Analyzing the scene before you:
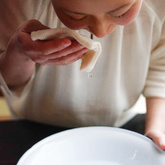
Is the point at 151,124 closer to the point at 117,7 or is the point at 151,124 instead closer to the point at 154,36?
the point at 154,36

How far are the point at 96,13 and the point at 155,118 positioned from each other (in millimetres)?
428

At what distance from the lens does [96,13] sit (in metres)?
0.43

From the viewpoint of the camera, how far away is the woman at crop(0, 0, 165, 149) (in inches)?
21.4

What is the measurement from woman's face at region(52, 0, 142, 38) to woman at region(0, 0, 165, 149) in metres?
0.06

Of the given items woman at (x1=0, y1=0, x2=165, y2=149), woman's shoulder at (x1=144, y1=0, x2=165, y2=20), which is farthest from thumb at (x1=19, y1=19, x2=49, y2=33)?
woman's shoulder at (x1=144, y1=0, x2=165, y2=20)

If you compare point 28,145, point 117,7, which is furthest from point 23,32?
point 28,145

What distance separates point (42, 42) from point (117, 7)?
0.16 meters

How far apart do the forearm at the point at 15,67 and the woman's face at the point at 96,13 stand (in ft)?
0.65

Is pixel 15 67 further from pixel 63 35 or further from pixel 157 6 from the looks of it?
pixel 157 6

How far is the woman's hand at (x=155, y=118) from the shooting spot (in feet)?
2.29

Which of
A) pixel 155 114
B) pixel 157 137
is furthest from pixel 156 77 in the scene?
pixel 157 137

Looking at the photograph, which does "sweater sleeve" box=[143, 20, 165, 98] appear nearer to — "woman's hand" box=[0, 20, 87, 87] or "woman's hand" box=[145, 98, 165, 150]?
"woman's hand" box=[145, 98, 165, 150]

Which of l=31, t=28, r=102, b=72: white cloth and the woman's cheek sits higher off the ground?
the woman's cheek

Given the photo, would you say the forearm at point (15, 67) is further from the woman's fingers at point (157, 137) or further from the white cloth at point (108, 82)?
the woman's fingers at point (157, 137)
